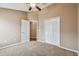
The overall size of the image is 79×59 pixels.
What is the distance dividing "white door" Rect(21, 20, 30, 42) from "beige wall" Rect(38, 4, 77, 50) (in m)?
0.48

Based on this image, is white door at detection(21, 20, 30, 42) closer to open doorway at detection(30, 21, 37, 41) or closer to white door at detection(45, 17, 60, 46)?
open doorway at detection(30, 21, 37, 41)

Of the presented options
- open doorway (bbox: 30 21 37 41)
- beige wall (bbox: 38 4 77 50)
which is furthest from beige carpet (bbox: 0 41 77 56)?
beige wall (bbox: 38 4 77 50)

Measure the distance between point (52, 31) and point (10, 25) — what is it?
151 centimetres

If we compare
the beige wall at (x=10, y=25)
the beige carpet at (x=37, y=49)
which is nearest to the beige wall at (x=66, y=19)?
the beige carpet at (x=37, y=49)

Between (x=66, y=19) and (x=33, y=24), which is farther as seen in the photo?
(x=66, y=19)

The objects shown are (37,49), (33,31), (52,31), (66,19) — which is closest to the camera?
(33,31)

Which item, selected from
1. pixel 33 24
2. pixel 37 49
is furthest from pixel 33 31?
pixel 37 49

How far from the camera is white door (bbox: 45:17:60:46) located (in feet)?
11.8

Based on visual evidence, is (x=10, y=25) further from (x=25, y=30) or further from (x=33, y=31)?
(x=33, y=31)

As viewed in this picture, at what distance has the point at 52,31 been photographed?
3.61 metres

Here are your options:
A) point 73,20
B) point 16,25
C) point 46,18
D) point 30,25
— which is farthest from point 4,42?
point 73,20

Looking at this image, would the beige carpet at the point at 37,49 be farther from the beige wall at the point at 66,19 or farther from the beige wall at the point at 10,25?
the beige wall at the point at 66,19

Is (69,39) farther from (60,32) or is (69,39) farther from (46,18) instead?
(46,18)

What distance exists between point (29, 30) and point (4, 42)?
905 millimetres
